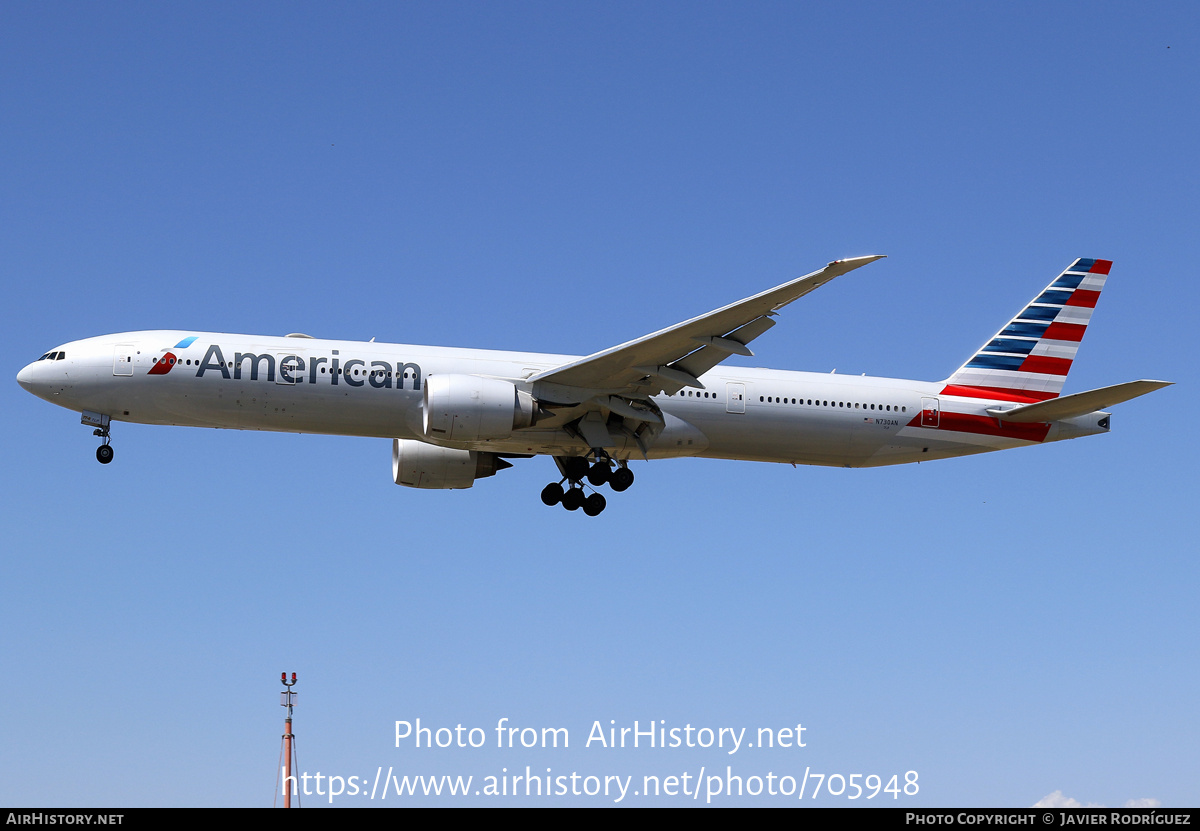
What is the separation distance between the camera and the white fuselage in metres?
28.4

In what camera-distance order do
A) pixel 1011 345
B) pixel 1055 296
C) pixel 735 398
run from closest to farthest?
1. pixel 735 398
2. pixel 1011 345
3. pixel 1055 296

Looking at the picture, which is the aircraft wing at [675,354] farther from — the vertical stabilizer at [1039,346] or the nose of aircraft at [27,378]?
the nose of aircraft at [27,378]

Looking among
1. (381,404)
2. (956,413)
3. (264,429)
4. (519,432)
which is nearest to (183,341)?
(264,429)

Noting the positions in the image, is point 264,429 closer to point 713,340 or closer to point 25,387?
point 25,387

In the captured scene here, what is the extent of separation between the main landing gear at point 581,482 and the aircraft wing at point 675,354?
241cm

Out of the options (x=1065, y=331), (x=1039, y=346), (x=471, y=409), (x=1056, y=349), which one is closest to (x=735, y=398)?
(x=471, y=409)

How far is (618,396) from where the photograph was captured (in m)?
29.5

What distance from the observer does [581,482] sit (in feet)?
104

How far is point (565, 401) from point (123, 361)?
981cm

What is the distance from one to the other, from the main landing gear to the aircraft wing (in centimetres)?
241

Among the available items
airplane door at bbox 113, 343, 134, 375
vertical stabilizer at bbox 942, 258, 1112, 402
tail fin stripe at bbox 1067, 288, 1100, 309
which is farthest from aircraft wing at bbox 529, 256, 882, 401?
tail fin stripe at bbox 1067, 288, 1100, 309

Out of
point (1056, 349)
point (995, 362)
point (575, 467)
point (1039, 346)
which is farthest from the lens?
point (1056, 349)

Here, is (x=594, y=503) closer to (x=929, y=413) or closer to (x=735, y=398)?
(x=735, y=398)
